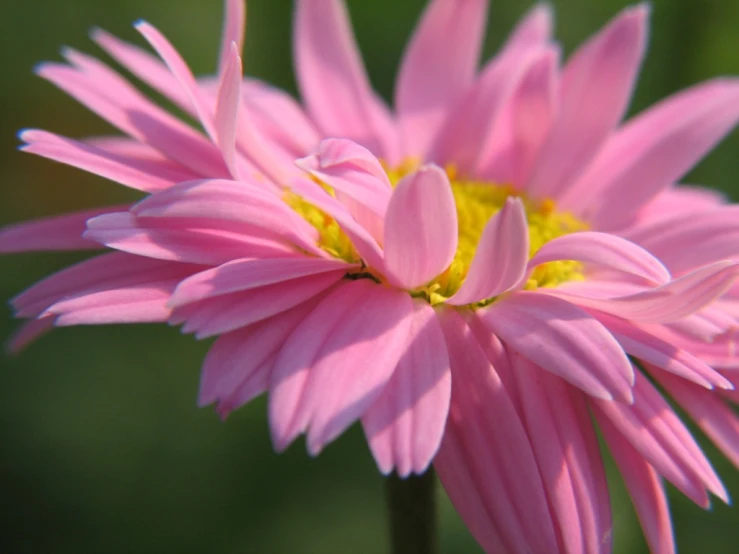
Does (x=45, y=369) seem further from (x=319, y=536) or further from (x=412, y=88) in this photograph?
(x=412, y=88)

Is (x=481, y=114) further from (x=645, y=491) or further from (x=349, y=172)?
(x=645, y=491)

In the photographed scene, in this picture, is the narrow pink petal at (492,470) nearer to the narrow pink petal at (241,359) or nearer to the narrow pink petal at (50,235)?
the narrow pink petal at (241,359)

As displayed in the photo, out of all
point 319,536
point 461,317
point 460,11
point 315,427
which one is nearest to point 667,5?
point 460,11

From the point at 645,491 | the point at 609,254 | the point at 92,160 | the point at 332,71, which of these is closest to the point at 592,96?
the point at 332,71

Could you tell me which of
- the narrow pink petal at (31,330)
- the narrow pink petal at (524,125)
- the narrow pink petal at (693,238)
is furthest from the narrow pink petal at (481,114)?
the narrow pink petal at (31,330)

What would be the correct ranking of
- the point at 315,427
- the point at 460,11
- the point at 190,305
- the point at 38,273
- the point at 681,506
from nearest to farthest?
the point at 315,427 → the point at 190,305 → the point at 460,11 → the point at 681,506 → the point at 38,273

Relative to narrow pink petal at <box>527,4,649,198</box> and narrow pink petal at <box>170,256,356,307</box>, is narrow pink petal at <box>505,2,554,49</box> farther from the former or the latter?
narrow pink petal at <box>170,256,356,307</box>
